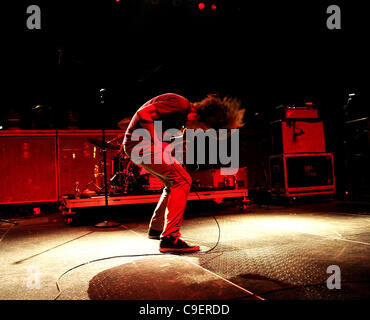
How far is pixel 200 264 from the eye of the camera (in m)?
2.23

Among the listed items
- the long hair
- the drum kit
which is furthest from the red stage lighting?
the long hair

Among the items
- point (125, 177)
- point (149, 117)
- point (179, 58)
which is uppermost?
point (179, 58)

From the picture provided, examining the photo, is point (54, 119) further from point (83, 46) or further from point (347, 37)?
point (347, 37)

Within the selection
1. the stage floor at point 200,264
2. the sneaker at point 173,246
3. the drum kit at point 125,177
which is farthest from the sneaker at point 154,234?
the drum kit at point 125,177

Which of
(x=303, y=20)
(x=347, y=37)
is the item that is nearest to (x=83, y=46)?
(x=303, y=20)

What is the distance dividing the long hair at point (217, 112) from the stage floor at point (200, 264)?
122 centimetres

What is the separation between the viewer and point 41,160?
260 inches

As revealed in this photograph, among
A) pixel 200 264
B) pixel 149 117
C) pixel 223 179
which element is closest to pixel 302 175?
pixel 223 179

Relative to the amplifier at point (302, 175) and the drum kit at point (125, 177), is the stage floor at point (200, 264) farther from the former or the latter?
the amplifier at point (302, 175)

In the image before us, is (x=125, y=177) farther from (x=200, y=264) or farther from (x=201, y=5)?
(x=201, y=5)

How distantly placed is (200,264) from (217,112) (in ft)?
4.65

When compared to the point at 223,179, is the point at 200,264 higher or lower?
lower

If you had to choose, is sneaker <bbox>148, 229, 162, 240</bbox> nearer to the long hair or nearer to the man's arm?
the man's arm

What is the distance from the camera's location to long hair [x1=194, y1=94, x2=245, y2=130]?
2816mm
